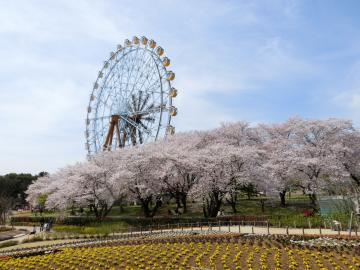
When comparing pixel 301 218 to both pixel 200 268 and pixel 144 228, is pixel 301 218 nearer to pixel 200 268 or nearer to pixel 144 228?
pixel 144 228

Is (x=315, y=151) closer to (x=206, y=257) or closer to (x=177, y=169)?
(x=177, y=169)

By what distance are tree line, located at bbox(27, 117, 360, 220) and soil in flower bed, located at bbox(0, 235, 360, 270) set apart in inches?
697

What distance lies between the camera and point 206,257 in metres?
14.9

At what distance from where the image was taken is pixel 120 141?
5706 cm

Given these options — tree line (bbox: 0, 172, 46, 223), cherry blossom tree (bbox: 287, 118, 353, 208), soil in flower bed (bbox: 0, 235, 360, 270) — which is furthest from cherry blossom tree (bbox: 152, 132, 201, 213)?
tree line (bbox: 0, 172, 46, 223)

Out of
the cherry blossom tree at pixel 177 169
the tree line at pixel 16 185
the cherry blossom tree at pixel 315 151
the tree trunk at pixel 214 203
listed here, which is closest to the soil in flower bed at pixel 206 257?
the tree trunk at pixel 214 203

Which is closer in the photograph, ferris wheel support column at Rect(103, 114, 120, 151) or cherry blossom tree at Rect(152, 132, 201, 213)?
cherry blossom tree at Rect(152, 132, 201, 213)

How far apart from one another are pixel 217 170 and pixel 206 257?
2226 centimetres

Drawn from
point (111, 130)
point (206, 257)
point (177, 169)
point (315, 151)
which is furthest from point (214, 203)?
point (111, 130)

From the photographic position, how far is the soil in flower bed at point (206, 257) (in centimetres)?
1343

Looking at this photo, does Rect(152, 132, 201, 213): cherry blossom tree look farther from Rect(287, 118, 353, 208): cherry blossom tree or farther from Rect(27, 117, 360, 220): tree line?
→ Rect(287, 118, 353, 208): cherry blossom tree

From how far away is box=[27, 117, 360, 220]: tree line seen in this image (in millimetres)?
37219

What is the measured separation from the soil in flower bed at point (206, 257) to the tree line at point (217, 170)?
1770 centimetres

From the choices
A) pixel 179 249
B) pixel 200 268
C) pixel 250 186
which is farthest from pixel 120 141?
pixel 200 268
